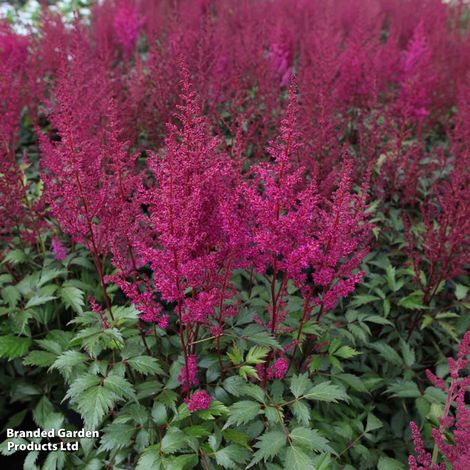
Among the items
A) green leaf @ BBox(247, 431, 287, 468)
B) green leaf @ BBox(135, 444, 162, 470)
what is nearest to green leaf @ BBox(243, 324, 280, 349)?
green leaf @ BBox(247, 431, 287, 468)

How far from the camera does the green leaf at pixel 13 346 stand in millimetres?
2299

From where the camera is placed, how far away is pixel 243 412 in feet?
6.21

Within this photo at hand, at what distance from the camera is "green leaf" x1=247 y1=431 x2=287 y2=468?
180 centimetres

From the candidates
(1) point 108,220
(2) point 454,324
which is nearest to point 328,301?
(1) point 108,220

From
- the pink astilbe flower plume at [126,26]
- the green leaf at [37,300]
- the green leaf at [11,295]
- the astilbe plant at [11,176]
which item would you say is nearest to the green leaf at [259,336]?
the green leaf at [37,300]

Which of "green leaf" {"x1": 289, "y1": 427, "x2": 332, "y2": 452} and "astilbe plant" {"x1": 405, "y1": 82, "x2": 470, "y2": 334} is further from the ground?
"astilbe plant" {"x1": 405, "y1": 82, "x2": 470, "y2": 334}

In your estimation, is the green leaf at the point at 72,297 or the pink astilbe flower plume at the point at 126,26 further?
the pink astilbe flower plume at the point at 126,26

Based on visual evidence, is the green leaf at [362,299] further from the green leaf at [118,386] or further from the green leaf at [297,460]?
the green leaf at [118,386]

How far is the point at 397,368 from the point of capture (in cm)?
278

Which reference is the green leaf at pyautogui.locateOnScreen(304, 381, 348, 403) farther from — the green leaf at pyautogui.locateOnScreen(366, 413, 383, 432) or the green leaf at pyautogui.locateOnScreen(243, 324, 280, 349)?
the green leaf at pyautogui.locateOnScreen(366, 413, 383, 432)

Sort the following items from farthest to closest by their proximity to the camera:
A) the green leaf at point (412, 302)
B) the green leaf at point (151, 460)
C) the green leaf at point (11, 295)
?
the green leaf at point (412, 302)
the green leaf at point (11, 295)
the green leaf at point (151, 460)

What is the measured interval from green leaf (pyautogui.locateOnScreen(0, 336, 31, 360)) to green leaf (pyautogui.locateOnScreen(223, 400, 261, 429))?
3.89 feet

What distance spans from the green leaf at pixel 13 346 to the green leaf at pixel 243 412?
1.19 m

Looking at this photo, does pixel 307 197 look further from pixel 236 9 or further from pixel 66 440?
pixel 236 9
